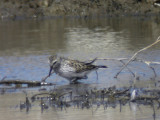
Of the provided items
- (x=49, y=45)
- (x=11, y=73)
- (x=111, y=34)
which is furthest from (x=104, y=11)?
(x=11, y=73)

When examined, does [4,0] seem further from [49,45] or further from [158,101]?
[158,101]

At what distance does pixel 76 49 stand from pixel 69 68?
475cm

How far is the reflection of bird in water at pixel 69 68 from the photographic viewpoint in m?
10.6

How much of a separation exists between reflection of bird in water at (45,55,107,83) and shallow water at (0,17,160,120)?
258 mm

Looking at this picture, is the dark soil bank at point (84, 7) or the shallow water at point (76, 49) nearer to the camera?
the shallow water at point (76, 49)

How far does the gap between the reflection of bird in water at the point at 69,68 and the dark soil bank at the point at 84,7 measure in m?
14.0

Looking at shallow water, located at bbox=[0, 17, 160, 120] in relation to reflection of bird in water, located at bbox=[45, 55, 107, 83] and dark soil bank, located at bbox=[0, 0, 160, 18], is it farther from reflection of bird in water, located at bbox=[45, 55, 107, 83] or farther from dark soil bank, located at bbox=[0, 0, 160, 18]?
dark soil bank, located at bbox=[0, 0, 160, 18]

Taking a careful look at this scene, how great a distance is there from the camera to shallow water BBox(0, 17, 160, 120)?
8141 mm

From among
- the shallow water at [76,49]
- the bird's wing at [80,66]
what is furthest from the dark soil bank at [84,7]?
the bird's wing at [80,66]

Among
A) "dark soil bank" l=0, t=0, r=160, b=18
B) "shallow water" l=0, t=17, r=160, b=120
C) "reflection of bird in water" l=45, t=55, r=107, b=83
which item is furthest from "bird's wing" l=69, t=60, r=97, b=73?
"dark soil bank" l=0, t=0, r=160, b=18

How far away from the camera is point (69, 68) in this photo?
1061cm

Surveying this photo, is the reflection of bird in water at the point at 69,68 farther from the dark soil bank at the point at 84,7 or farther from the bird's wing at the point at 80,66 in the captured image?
the dark soil bank at the point at 84,7

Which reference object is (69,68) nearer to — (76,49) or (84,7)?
(76,49)

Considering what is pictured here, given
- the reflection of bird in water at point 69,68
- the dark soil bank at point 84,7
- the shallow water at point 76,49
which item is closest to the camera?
the shallow water at point 76,49
